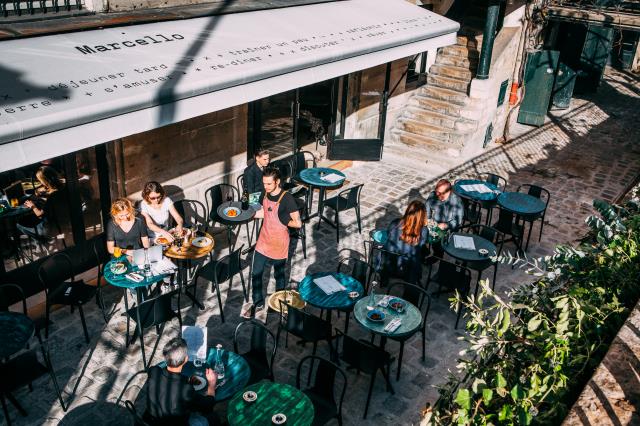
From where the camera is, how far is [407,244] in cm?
762

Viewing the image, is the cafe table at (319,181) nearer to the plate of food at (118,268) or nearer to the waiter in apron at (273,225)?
the waiter in apron at (273,225)

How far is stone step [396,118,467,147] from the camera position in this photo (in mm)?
13734

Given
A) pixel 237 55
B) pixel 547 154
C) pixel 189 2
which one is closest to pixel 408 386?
pixel 237 55

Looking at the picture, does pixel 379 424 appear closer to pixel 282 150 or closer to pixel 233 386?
pixel 233 386

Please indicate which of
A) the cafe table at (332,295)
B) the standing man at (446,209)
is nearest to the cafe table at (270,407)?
the cafe table at (332,295)

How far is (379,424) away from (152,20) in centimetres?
589

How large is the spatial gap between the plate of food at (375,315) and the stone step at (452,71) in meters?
9.48

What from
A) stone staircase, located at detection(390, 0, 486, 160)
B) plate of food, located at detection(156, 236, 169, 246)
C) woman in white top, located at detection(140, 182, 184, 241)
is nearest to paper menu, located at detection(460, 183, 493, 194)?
stone staircase, located at detection(390, 0, 486, 160)

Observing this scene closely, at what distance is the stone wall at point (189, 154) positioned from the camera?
852 centimetres

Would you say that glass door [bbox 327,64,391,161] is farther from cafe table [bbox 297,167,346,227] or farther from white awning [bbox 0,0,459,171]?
cafe table [bbox 297,167,346,227]

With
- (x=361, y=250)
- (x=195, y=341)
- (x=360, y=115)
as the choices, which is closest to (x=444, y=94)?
(x=360, y=115)

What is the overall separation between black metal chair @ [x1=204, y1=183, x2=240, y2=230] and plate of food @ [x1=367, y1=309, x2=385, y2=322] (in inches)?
123

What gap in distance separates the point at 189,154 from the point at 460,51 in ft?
27.5

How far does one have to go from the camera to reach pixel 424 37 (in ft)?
37.0
